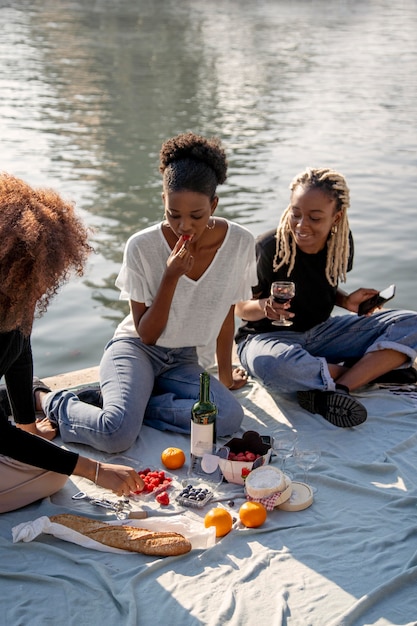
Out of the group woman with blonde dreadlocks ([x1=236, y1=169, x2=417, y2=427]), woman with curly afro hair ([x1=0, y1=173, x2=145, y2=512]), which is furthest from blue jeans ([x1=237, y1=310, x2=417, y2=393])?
woman with curly afro hair ([x1=0, y1=173, x2=145, y2=512])

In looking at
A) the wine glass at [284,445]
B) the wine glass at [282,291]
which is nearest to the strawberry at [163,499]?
the wine glass at [284,445]

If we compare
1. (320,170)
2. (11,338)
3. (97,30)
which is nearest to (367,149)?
(320,170)

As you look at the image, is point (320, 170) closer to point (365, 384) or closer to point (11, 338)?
point (365, 384)

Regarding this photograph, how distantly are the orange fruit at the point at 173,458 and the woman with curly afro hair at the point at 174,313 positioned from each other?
0.78ft

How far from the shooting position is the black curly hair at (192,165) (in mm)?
4047

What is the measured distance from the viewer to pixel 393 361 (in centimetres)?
476

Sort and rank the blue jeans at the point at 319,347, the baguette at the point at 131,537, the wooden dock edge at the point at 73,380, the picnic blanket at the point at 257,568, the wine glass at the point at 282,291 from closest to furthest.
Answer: the picnic blanket at the point at 257,568 → the baguette at the point at 131,537 → the wine glass at the point at 282,291 → the blue jeans at the point at 319,347 → the wooden dock edge at the point at 73,380

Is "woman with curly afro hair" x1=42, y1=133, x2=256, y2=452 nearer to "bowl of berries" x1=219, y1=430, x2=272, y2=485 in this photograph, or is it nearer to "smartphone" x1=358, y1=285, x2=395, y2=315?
"bowl of berries" x1=219, y1=430, x2=272, y2=485

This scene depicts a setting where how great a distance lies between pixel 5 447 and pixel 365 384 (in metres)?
2.38

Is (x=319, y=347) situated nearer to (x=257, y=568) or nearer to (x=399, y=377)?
(x=399, y=377)

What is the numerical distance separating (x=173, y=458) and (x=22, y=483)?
760mm

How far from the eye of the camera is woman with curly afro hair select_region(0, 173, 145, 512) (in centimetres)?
296

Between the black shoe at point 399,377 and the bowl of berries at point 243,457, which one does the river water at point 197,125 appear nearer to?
the bowl of berries at point 243,457

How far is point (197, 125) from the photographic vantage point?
1495 centimetres
